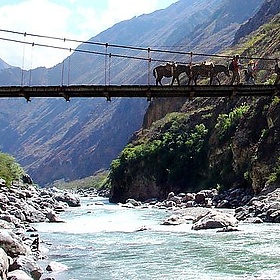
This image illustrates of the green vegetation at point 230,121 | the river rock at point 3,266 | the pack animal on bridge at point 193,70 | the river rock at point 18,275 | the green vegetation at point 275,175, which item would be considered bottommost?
the river rock at point 18,275

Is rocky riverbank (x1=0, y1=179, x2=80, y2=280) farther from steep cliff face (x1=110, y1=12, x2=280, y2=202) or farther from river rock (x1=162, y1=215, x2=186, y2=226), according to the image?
steep cliff face (x1=110, y1=12, x2=280, y2=202)

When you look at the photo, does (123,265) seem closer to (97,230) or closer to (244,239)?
(244,239)

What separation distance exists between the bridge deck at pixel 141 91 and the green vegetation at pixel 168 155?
32.7m

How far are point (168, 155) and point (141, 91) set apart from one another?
124ft

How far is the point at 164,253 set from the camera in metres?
20.7

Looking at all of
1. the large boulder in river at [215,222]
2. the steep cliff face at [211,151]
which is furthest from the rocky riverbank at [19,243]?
the steep cliff face at [211,151]

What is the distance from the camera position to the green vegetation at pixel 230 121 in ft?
167

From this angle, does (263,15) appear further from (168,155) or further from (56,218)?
(56,218)

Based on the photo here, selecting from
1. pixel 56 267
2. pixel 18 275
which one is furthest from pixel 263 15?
pixel 18 275

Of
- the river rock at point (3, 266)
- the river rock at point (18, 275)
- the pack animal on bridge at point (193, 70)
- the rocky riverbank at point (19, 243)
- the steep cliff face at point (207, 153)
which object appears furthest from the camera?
the steep cliff face at point (207, 153)

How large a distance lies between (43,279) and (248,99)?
4397cm

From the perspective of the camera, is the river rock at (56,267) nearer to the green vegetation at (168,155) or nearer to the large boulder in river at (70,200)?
the green vegetation at (168,155)

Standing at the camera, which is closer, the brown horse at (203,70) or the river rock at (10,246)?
the river rock at (10,246)

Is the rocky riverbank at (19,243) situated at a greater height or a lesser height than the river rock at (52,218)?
greater
